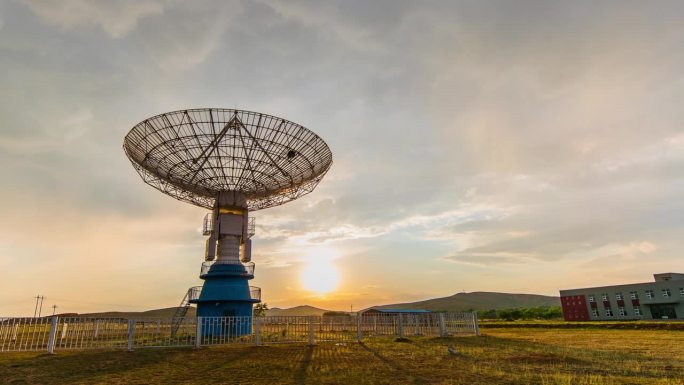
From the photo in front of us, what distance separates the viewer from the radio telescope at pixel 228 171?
71.9ft

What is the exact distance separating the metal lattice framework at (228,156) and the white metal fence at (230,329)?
31.6 ft

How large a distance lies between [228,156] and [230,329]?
10.8m

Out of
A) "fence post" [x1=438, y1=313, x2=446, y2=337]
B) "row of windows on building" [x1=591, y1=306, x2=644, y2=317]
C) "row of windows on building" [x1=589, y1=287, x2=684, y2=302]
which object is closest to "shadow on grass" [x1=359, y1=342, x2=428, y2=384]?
"fence post" [x1=438, y1=313, x2=446, y2=337]

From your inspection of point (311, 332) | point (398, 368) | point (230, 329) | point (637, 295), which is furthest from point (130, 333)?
point (637, 295)

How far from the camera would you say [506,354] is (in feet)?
44.2

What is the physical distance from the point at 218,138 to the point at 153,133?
3706 millimetres

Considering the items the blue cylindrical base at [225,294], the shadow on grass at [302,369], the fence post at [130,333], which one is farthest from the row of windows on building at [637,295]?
the fence post at [130,333]

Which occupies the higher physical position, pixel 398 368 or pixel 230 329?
pixel 230 329

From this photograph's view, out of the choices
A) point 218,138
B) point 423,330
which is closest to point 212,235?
point 218,138

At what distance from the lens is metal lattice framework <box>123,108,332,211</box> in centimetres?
2166

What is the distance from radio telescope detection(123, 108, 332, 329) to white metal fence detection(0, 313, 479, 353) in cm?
403

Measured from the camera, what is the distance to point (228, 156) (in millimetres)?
24328

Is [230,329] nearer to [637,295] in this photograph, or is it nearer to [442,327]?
[442,327]

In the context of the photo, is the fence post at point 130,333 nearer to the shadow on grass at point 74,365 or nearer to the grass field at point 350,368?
the shadow on grass at point 74,365
